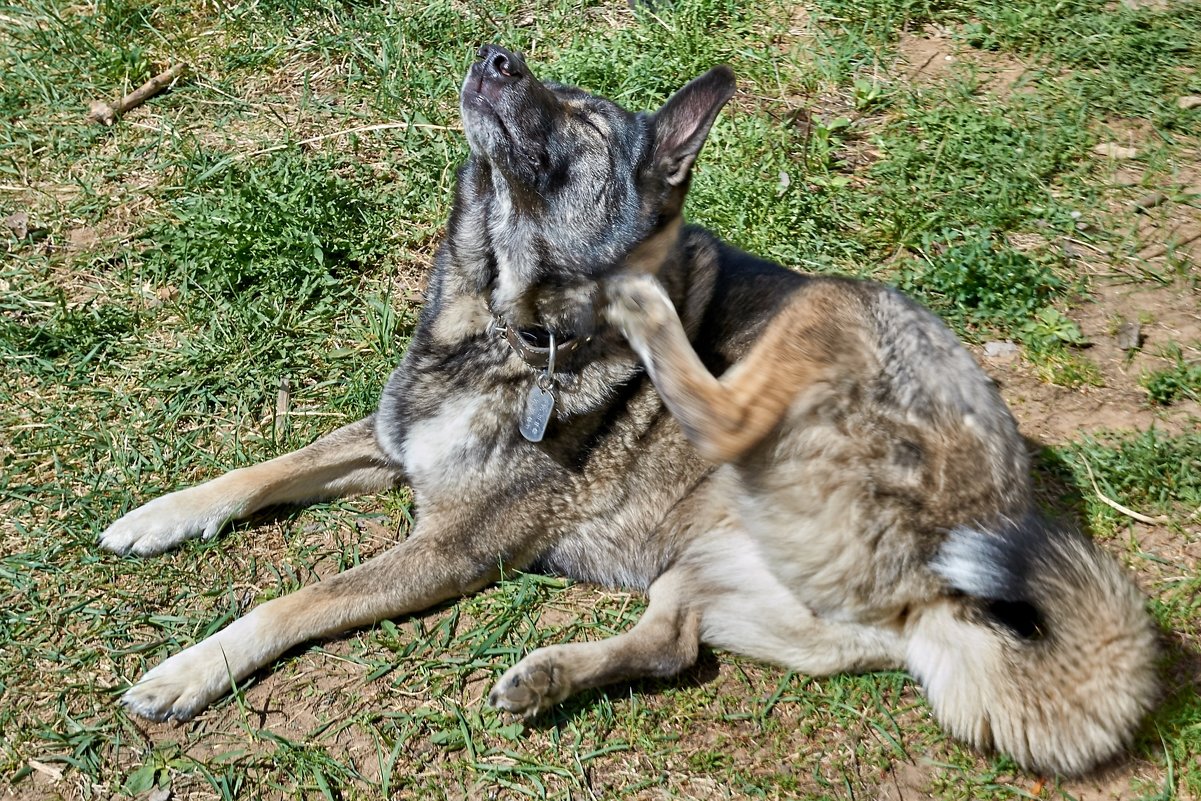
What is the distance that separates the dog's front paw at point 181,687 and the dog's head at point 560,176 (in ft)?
4.74

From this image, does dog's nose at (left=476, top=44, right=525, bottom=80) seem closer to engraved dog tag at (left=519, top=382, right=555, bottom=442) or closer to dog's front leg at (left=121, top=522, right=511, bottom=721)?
engraved dog tag at (left=519, top=382, right=555, bottom=442)

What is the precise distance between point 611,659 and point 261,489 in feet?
4.50

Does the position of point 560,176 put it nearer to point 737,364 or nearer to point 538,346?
point 538,346

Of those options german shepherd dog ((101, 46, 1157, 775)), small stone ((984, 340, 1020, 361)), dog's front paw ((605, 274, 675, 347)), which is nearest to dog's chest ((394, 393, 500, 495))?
german shepherd dog ((101, 46, 1157, 775))

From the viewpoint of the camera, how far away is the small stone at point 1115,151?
4801 millimetres

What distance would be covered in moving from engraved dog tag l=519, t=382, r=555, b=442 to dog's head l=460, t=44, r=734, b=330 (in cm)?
26

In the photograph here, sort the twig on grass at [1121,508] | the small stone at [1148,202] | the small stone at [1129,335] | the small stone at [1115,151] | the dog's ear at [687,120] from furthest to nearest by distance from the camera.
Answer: the small stone at [1115,151]
the small stone at [1148,202]
the small stone at [1129,335]
the twig on grass at [1121,508]
the dog's ear at [687,120]

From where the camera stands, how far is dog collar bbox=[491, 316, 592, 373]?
3197 millimetres

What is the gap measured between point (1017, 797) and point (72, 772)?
2.81 meters

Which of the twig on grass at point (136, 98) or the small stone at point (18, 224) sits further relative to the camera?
the twig on grass at point (136, 98)

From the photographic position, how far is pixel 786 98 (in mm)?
5027

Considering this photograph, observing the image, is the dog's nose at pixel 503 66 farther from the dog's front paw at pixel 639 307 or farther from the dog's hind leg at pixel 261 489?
the dog's hind leg at pixel 261 489

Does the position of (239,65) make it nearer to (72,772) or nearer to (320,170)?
(320,170)

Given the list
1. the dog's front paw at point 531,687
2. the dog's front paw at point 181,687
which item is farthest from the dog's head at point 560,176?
the dog's front paw at point 181,687
